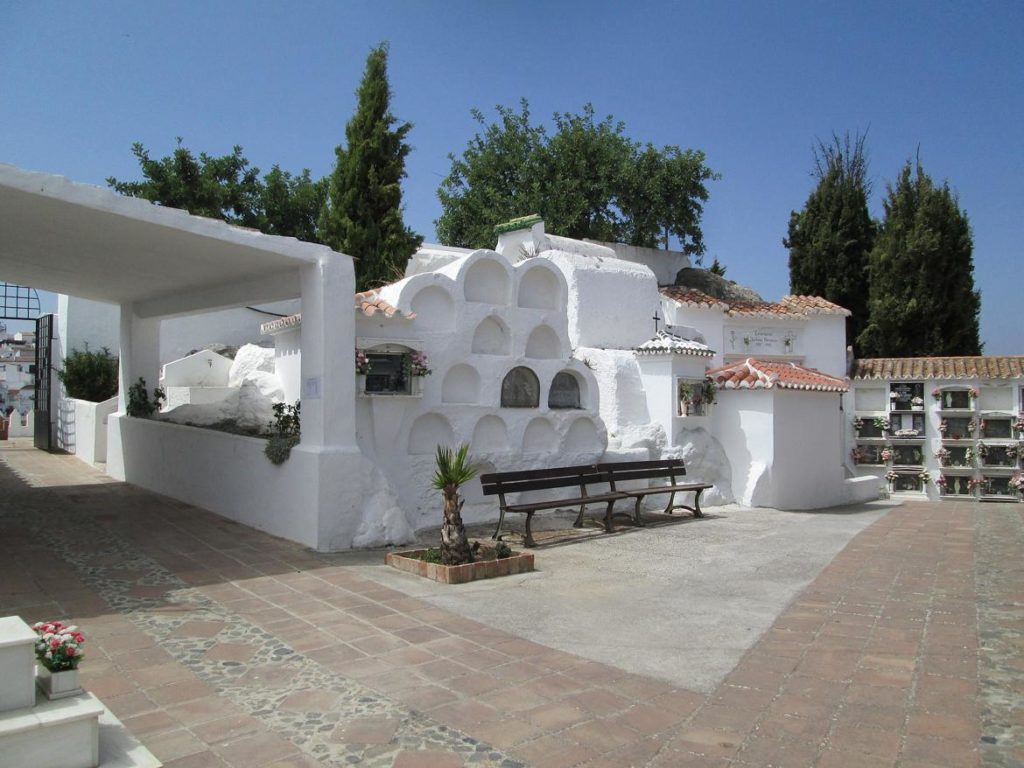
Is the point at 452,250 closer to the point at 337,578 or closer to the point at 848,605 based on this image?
the point at 337,578

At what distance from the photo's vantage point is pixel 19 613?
5594 mm

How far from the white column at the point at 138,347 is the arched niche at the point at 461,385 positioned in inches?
238

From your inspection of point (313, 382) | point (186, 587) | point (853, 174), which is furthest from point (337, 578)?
point (853, 174)

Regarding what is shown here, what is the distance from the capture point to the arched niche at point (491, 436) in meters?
10.4

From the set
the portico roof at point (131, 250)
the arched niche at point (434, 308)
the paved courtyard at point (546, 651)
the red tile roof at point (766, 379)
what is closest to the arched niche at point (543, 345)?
the arched niche at point (434, 308)

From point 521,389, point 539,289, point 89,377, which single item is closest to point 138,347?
point 89,377

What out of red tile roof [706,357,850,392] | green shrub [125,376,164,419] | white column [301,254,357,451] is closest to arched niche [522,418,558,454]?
white column [301,254,357,451]

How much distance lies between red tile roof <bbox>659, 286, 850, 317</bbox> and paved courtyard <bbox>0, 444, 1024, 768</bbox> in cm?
732

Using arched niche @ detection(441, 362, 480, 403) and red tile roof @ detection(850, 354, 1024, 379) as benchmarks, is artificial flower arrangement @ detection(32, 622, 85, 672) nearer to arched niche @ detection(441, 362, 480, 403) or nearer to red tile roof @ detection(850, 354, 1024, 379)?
Answer: arched niche @ detection(441, 362, 480, 403)

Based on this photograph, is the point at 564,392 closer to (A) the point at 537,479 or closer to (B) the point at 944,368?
(A) the point at 537,479

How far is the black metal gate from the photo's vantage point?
58.9ft

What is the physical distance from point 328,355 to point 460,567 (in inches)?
110

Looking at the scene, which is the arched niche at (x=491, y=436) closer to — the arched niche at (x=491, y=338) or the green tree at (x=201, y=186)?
the arched niche at (x=491, y=338)

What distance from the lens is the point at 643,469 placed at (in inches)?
442
